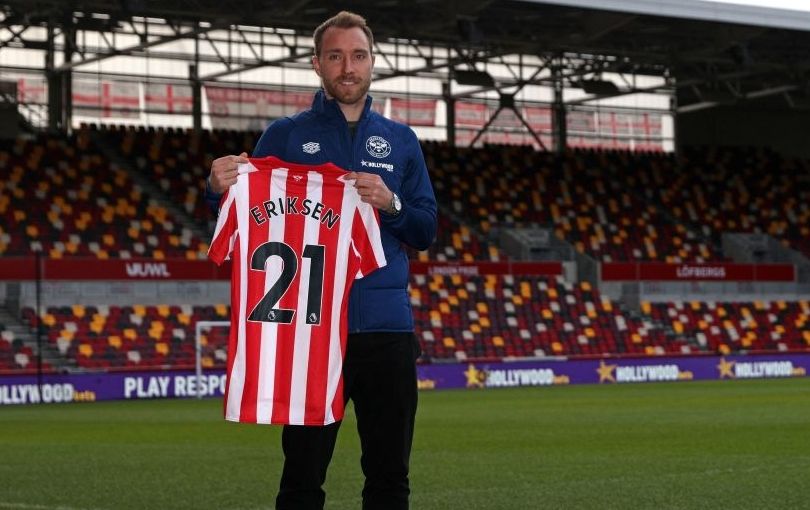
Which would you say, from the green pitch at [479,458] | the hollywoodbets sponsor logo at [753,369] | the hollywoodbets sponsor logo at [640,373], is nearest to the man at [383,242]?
the green pitch at [479,458]

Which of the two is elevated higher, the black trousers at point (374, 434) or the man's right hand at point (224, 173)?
the man's right hand at point (224, 173)

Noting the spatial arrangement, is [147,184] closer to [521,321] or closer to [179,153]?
[179,153]

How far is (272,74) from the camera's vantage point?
4044 centimetres

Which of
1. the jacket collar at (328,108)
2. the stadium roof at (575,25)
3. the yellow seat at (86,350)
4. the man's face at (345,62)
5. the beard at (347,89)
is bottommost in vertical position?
the yellow seat at (86,350)

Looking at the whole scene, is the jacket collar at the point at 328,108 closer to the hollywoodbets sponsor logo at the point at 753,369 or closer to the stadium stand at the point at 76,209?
the stadium stand at the point at 76,209

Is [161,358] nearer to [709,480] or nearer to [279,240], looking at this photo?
[709,480]

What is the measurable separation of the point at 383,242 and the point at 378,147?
32 cm

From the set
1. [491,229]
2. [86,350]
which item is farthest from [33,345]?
[491,229]

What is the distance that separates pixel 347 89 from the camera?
481 cm

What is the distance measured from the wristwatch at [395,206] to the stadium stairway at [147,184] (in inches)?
1204

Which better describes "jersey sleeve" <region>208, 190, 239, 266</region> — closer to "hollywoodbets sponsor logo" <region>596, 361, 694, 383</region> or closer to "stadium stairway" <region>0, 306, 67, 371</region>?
"stadium stairway" <region>0, 306, 67, 371</region>

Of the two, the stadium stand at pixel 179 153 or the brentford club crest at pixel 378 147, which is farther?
the stadium stand at pixel 179 153

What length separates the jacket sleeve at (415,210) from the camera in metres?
4.77

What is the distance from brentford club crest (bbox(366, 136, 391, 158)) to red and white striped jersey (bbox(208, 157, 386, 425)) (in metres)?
0.13
